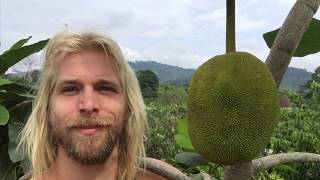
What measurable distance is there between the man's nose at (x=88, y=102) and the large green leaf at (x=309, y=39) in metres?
0.36

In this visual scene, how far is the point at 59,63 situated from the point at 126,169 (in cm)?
29

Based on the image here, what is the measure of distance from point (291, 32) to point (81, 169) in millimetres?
619

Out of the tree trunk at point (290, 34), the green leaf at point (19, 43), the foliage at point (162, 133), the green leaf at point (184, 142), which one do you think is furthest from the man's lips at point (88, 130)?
the foliage at point (162, 133)

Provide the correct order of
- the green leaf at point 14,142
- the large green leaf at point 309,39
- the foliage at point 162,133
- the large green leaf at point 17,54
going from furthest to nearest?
the foliage at point 162,133 < the large green leaf at point 17,54 < the green leaf at point 14,142 < the large green leaf at point 309,39

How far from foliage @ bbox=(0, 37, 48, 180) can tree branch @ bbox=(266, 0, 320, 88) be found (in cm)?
128

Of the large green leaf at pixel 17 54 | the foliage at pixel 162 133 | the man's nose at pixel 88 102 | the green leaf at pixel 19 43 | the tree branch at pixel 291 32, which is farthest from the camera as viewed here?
the foliage at pixel 162 133

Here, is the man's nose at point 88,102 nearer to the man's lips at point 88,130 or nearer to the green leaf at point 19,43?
the man's lips at point 88,130

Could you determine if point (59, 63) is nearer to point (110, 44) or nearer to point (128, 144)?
point (110, 44)

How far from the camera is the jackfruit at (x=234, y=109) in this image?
31.6 inches

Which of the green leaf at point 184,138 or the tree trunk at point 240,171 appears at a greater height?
the green leaf at point 184,138

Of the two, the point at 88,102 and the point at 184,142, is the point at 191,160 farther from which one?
the point at 88,102

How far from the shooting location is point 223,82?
837mm

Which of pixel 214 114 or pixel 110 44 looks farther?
pixel 110 44

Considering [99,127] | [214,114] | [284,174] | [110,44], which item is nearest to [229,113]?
[214,114]
